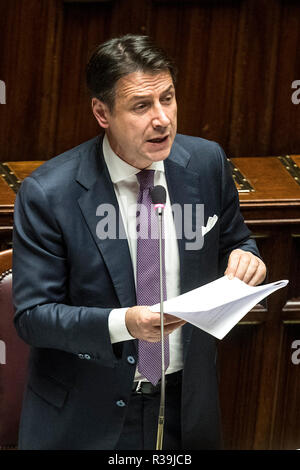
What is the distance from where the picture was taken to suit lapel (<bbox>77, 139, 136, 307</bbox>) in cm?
210

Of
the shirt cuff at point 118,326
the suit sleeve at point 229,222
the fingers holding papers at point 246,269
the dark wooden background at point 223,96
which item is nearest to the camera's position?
the shirt cuff at point 118,326

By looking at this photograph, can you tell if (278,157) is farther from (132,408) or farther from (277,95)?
(132,408)

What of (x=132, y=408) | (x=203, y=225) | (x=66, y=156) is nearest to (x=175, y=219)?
(x=203, y=225)

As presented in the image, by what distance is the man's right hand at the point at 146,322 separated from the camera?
190cm

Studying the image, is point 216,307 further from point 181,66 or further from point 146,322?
point 181,66

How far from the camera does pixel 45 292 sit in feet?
6.72

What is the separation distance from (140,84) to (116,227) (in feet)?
0.98

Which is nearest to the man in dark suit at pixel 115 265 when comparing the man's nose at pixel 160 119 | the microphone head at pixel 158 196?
the man's nose at pixel 160 119

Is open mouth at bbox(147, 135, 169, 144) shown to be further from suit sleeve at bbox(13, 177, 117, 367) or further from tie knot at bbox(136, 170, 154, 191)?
suit sleeve at bbox(13, 177, 117, 367)

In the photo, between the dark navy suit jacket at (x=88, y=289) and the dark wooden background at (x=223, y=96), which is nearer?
the dark navy suit jacket at (x=88, y=289)

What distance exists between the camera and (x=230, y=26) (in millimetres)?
3158

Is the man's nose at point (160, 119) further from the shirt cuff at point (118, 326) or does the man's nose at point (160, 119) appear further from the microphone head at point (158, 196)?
the shirt cuff at point (118, 326)

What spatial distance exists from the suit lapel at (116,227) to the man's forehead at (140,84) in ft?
0.59

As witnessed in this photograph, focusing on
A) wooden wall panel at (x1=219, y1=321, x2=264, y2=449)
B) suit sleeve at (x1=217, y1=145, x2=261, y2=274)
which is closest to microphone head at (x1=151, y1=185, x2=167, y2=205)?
suit sleeve at (x1=217, y1=145, x2=261, y2=274)
